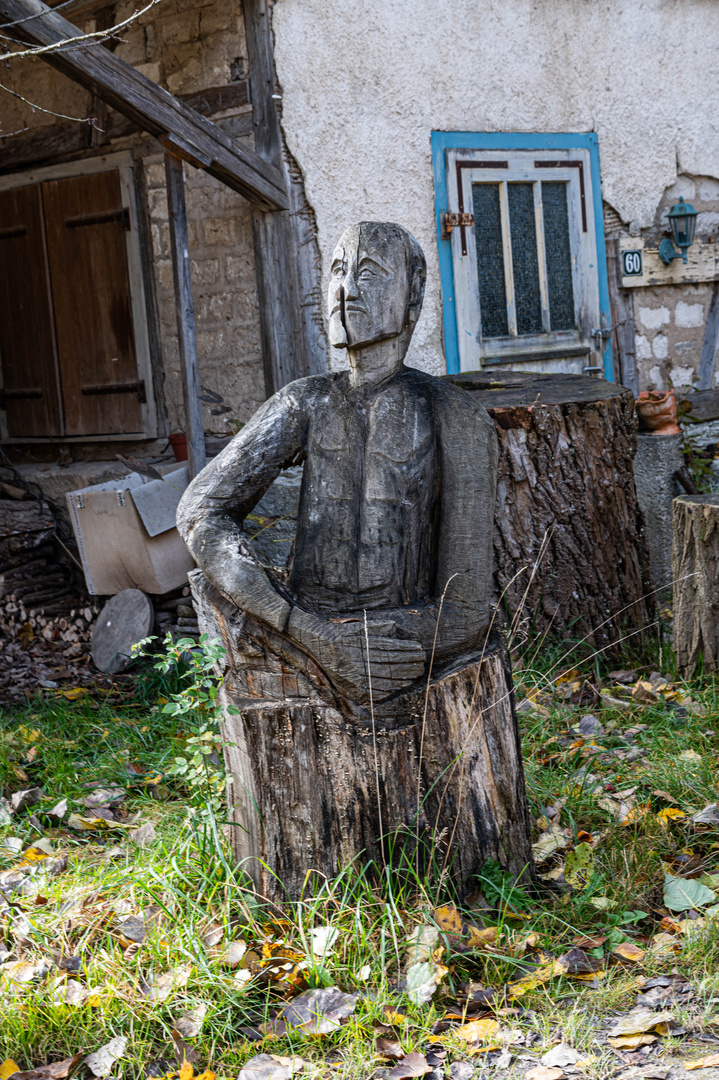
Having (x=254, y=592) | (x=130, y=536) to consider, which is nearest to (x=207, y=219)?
(x=130, y=536)

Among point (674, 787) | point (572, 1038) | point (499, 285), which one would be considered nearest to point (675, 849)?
point (674, 787)

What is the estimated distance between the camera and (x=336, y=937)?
239cm

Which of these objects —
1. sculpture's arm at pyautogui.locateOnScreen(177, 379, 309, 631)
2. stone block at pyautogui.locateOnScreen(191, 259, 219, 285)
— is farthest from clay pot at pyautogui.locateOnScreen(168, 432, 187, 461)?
sculpture's arm at pyautogui.locateOnScreen(177, 379, 309, 631)

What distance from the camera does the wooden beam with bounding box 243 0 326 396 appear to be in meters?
5.95

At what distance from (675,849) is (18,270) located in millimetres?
6328

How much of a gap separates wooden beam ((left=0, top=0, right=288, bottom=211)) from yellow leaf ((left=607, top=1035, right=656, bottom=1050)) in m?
4.17

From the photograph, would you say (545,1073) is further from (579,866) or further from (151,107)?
(151,107)

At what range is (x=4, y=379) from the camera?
7.77m

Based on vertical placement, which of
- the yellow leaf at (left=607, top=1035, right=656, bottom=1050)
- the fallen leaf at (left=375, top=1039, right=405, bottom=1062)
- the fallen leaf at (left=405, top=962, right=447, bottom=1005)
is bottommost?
the yellow leaf at (left=607, top=1035, right=656, bottom=1050)

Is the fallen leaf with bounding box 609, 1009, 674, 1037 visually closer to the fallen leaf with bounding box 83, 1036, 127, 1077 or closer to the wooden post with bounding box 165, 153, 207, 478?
the fallen leaf with bounding box 83, 1036, 127, 1077

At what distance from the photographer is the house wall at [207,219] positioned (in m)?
Answer: 6.05

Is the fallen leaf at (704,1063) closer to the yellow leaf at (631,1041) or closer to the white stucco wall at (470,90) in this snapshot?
the yellow leaf at (631,1041)

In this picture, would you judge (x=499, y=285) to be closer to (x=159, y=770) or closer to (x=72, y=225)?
(x=72, y=225)

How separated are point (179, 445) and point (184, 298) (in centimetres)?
115
